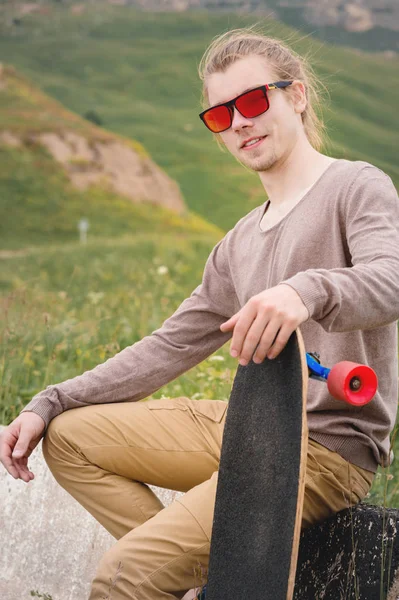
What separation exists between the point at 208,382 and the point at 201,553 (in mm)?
2519

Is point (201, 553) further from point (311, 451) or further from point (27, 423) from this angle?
point (27, 423)

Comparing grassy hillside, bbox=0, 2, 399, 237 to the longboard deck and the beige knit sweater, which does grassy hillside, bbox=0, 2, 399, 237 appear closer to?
the beige knit sweater

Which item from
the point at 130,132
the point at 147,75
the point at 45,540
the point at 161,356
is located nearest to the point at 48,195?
the point at 130,132

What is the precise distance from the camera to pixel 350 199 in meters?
2.10

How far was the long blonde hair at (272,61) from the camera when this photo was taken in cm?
245

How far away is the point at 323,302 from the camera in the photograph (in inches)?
66.0

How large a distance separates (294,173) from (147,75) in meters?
23.1

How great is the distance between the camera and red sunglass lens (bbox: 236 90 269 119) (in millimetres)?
Answer: 2357

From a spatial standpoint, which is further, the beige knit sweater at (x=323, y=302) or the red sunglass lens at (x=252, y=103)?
the red sunglass lens at (x=252, y=103)

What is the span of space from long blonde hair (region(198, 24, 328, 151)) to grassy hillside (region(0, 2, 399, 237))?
14432 millimetres

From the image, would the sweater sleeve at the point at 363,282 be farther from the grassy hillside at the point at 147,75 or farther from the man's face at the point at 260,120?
the grassy hillside at the point at 147,75

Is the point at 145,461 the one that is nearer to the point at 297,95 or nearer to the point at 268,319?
the point at 268,319

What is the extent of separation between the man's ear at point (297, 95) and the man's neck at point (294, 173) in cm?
13

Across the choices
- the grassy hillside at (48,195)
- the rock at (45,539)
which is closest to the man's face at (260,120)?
the rock at (45,539)
